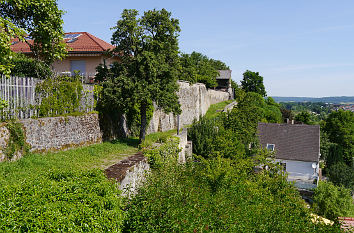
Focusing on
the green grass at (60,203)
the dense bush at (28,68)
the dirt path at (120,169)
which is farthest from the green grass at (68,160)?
the dense bush at (28,68)

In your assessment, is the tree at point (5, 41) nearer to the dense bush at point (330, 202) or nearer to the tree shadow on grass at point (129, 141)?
the tree shadow on grass at point (129, 141)

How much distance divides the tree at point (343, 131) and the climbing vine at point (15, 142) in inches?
2132

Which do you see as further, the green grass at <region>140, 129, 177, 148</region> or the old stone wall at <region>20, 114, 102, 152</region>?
the green grass at <region>140, 129, 177, 148</region>

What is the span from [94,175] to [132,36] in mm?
8760

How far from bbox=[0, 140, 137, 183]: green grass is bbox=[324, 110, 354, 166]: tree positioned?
49.2 meters

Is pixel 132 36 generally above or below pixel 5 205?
above

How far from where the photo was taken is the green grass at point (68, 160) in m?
7.72

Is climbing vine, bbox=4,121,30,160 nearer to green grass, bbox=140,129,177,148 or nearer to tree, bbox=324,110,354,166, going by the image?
green grass, bbox=140,129,177,148

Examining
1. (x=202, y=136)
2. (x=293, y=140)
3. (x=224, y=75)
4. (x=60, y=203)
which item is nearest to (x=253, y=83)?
(x=224, y=75)

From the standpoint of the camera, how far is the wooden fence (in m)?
9.40

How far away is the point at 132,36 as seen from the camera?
44.6ft

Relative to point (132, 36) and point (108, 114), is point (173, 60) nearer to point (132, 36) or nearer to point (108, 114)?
point (132, 36)

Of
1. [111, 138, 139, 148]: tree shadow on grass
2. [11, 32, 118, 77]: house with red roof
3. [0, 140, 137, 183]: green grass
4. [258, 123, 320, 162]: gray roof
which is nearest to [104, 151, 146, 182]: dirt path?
[0, 140, 137, 183]: green grass

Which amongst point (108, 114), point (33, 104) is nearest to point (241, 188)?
point (108, 114)
